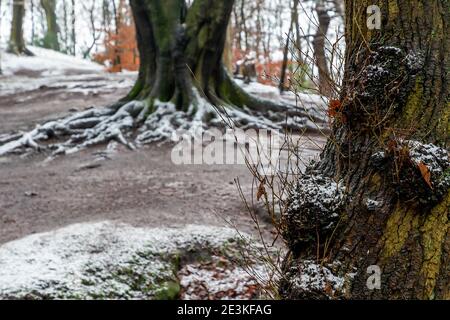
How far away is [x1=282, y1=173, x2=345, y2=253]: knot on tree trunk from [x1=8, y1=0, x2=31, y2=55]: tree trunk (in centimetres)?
1999

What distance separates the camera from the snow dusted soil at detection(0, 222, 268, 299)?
158 inches

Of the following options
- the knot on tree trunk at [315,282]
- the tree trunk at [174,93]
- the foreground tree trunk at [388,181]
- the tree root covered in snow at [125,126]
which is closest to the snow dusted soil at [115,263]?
the knot on tree trunk at [315,282]

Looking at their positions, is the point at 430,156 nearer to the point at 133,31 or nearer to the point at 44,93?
the point at 44,93

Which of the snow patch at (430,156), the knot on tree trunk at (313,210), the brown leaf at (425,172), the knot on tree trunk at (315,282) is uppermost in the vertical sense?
Result: the snow patch at (430,156)

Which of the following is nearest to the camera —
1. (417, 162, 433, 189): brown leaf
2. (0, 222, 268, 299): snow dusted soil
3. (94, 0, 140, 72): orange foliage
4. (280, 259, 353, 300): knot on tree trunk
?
(417, 162, 433, 189): brown leaf

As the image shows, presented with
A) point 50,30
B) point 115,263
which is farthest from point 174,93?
point 50,30

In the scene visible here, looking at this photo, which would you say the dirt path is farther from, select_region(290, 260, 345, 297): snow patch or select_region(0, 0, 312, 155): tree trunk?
select_region(290, 260, 345, 297): snow patch

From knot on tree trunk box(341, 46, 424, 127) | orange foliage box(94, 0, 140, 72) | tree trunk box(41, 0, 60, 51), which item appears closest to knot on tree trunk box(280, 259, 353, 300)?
Result: knot on tree trunk box(341, 46, 424, 127)

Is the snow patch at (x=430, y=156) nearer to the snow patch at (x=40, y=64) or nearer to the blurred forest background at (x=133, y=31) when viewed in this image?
the blurred forest background at (x=133, y=31)

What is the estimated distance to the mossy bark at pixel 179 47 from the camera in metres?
9.65

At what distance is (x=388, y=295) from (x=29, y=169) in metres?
6.64

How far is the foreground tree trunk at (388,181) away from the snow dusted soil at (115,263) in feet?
6.67

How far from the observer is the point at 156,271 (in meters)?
4.45

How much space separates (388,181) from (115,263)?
112 inches
